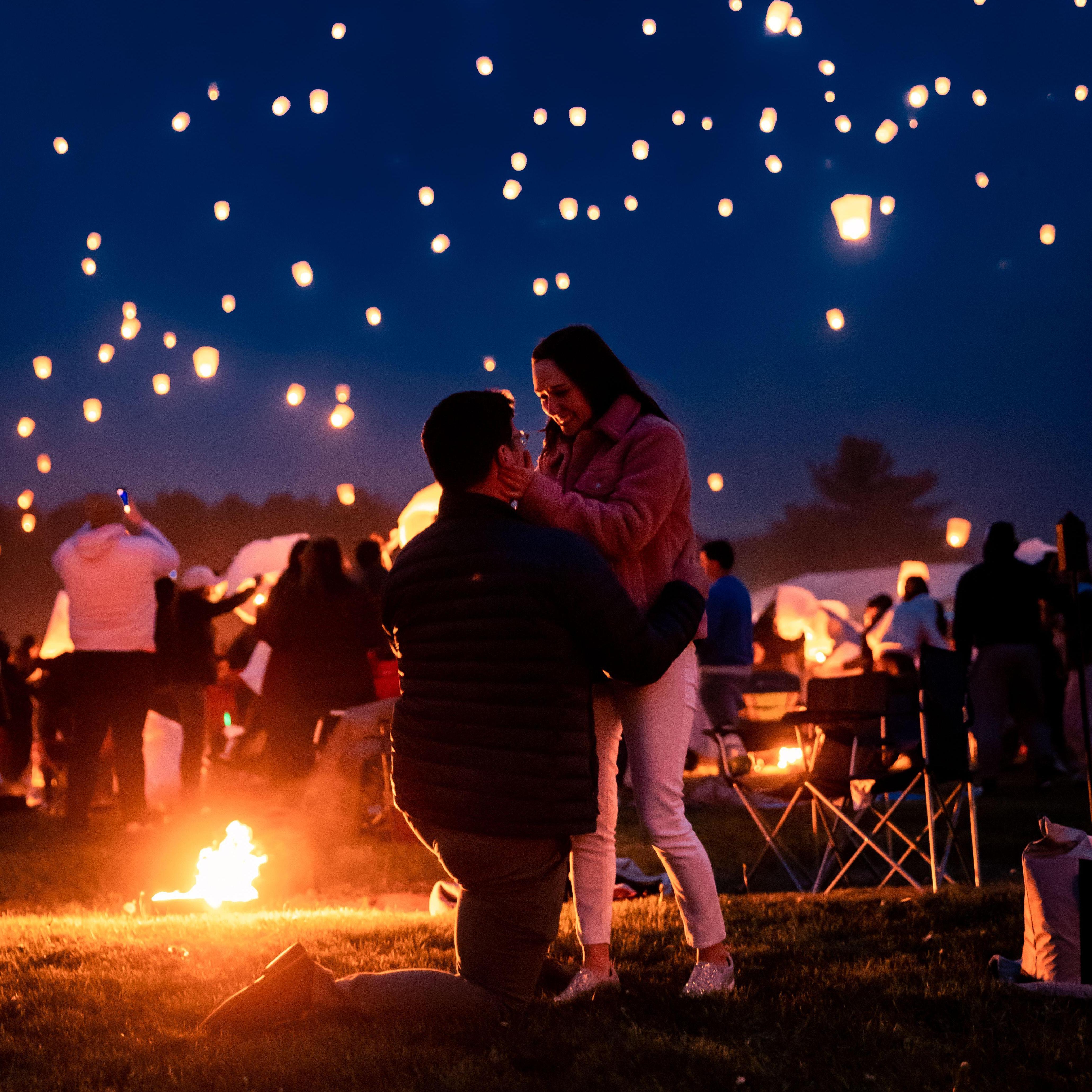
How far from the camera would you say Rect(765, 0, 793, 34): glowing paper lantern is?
9.41 m

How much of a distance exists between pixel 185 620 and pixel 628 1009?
5.68m

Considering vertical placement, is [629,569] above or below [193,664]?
below

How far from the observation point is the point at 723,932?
272cm

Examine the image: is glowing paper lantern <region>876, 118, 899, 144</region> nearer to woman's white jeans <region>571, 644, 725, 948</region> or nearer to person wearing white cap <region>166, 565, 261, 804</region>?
person wearing white cap <region>166, 565, 261, 804</region>

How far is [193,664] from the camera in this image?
7.54 metres

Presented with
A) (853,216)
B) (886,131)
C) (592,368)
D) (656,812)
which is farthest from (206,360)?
(656,812)

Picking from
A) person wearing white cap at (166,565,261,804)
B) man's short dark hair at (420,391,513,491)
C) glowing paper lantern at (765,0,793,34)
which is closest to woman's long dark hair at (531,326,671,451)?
man's short dark hair at (420,391,513,491)

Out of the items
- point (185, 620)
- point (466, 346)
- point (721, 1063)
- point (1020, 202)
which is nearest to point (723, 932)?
point (721, 1063)

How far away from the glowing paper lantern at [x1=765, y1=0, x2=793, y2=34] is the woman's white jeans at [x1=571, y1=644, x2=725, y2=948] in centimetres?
831

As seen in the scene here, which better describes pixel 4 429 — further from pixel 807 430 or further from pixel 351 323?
pixel 807 430

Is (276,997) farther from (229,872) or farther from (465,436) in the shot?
(229,872)

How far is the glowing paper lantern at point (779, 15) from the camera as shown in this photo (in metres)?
9.41

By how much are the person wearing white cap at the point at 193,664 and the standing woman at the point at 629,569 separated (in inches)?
209

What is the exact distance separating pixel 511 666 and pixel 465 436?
21.1 inches
